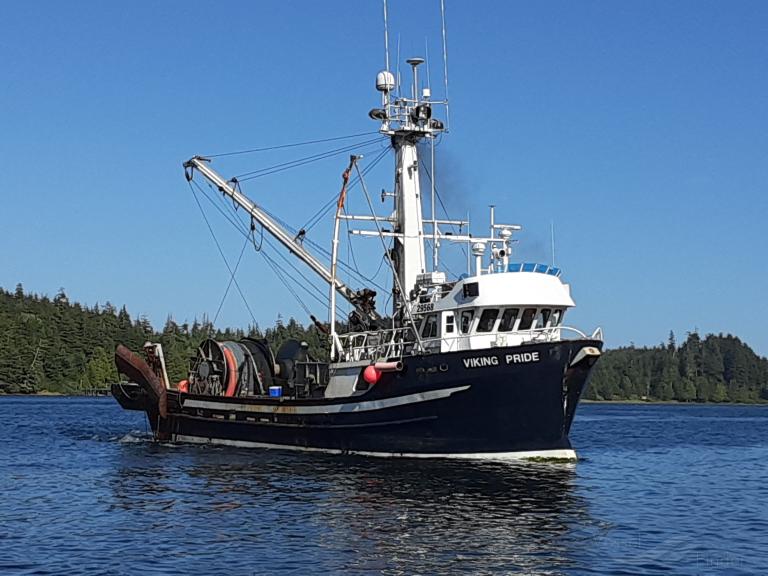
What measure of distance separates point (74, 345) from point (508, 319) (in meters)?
141

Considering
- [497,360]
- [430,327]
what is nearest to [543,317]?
[497,360]

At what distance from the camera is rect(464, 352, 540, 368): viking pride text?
33750mm

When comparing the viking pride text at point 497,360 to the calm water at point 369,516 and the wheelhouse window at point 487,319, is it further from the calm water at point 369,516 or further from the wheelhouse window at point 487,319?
the calm water at point 369,516

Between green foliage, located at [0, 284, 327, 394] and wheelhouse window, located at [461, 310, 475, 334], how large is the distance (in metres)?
112

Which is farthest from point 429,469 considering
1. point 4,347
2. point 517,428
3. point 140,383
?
point 4,347

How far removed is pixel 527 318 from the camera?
120 feet

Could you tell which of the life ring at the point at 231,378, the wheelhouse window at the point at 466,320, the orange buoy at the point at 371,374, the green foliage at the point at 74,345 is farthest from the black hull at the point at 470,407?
the green foliage at the point at 74,345

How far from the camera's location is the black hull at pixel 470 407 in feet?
111

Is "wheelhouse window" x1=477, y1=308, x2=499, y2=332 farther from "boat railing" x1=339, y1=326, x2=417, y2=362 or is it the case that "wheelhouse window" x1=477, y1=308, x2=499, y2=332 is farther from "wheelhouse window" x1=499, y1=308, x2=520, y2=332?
"boat railing" x1=339, y1=326, x2=417, y2=362

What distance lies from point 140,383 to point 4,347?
117 meters

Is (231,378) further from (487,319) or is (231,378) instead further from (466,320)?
(487,319)

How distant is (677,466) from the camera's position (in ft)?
137

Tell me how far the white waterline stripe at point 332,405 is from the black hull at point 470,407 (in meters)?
0.05

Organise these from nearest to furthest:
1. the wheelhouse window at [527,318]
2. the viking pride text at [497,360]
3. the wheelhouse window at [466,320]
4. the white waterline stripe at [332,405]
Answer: the viking pride text at [497,360] → the white waterline stripe at [332,405] → the wheelhouse window at [466,320] → the wheelhouse window at [527,318]
